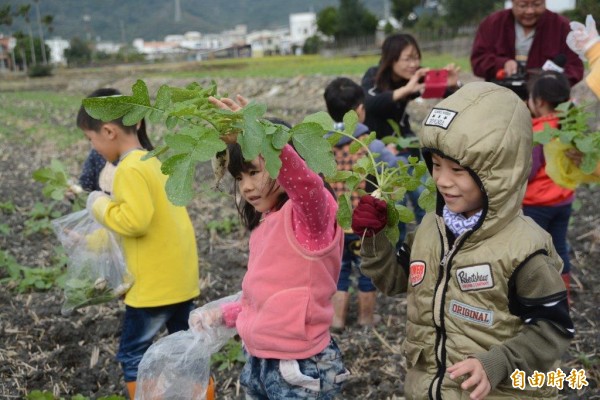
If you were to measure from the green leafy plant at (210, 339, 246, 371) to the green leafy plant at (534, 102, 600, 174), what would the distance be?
1853 millimetres

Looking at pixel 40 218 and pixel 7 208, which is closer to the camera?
pixel 40 218

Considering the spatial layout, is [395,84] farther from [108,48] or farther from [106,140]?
[108,48]

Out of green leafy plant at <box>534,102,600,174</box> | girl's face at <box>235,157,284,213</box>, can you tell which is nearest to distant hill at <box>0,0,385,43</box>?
green leafy plant at <box>534,102,600,174</box>

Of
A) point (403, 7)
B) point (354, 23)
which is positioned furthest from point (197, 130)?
point (354, 23)

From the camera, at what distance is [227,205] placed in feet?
21.7

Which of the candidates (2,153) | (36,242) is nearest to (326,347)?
(36,242)

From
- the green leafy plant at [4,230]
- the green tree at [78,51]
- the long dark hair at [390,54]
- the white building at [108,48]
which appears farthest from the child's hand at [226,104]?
the white building at [108,48]

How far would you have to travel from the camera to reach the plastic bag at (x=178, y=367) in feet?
7.50

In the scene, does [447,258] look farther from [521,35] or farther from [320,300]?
[521,35]

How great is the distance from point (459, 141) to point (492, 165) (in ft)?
0.37

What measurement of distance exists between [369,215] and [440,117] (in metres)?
0.35

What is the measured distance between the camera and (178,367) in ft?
7.51

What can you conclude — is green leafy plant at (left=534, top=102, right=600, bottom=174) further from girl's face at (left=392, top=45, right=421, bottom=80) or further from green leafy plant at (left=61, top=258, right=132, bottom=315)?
green leafy plant at (left=61, top=258, right=132, bottom=315)

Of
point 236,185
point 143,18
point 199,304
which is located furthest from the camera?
point 143,18
